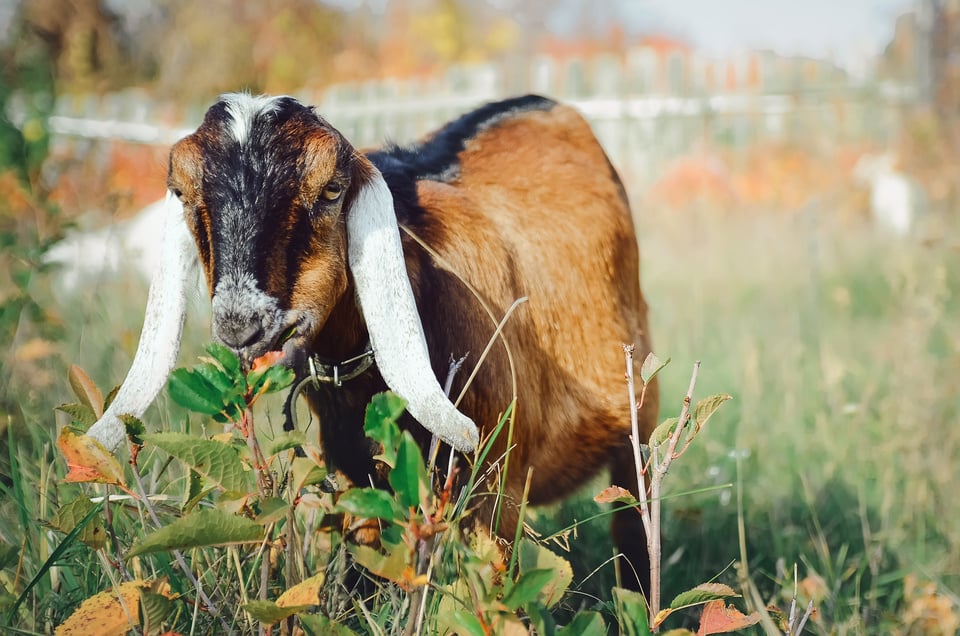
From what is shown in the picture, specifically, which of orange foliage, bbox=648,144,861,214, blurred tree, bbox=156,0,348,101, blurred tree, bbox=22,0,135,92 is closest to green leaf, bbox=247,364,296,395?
orange foliage, bbox=648,144,861,214

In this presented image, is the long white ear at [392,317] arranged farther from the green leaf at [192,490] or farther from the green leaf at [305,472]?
the green leaf at [192,490]

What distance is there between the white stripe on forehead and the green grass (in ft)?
2.27

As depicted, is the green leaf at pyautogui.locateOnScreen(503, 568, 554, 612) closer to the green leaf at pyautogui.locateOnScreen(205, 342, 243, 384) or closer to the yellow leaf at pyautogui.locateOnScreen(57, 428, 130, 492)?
the green leaf at pyautogui.locateOnScreen(205, 342, 243, 384)

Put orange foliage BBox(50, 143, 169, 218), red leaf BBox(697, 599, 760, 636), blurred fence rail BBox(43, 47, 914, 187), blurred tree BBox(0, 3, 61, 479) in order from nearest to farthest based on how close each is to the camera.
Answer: red leaf BBox(697, 599, 760, 636), blurred tree BBox(0, 3, 61, 479), orange foliage BBox(50, 143, 169, 218), blurred fence rail BBox(43, 47, 914, 187)

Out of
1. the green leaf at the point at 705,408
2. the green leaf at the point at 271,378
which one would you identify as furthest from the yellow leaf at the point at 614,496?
the green leaf at the point at 271,378

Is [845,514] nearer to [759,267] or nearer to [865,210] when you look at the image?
[759,267]

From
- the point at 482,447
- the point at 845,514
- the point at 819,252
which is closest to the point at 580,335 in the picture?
the point at 482,447

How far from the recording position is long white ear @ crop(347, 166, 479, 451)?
81.4 inches

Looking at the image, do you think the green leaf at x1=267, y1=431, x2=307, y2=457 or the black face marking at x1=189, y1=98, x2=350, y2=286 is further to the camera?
the black face marking at x1=189, y1=98, x2=350, y2=286

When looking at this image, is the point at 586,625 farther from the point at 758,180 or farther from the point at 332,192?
the point at 758,180

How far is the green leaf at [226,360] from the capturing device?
5.68 ft

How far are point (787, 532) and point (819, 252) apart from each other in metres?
4.74

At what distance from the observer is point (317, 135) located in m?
2.12

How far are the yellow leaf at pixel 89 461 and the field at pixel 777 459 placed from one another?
173 mm
